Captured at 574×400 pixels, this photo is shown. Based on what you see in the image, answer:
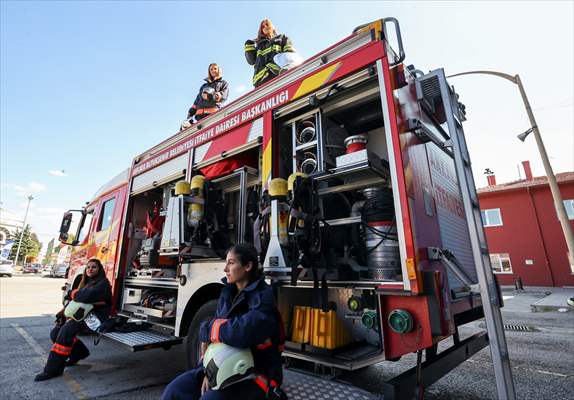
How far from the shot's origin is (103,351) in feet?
16.1

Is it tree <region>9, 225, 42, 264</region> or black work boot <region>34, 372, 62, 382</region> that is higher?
tree <region>9, 225, 42, 264</region>

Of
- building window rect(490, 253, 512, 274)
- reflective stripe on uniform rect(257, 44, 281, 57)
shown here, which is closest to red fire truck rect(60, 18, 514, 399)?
reflective stripe on uniform rect(257, 44, 281, 57)

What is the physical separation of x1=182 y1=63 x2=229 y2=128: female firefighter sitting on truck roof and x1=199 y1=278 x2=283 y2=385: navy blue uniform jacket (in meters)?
4.75

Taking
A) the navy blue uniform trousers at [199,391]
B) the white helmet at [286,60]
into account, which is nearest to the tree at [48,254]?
the white helmet at [286,60]

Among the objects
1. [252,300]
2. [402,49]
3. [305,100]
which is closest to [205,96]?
[305,100]

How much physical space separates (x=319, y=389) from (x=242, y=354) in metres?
0.60

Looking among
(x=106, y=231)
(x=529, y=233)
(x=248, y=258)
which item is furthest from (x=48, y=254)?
(x=248, y=258)

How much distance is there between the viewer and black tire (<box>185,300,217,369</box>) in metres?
2.88

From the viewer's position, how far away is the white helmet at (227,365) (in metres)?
1.63

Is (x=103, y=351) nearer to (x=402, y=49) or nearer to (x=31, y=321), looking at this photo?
(x=31, y=321)

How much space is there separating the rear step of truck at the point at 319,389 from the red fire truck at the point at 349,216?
0.42ft

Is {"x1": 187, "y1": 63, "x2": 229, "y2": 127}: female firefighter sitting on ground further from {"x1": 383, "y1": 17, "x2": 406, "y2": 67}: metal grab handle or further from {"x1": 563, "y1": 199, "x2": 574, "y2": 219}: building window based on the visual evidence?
{"x1": 563, "y1": 199, "x2": 574, "y2": 219}: building window

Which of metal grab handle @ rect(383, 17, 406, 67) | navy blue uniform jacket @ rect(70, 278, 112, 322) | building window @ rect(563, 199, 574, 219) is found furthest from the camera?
building window @ rect(563, 199, 574, 219)

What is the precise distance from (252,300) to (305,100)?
5.64ft
